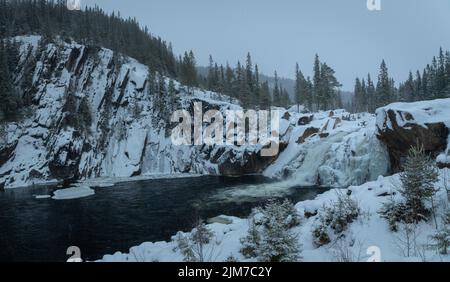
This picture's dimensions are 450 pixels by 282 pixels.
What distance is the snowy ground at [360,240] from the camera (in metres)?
7.08

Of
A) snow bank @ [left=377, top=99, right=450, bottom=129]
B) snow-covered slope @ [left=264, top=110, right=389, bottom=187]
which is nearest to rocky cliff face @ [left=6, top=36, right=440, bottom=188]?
snow-covered slope @ [left=264, top=110, right=389, bottom=187]

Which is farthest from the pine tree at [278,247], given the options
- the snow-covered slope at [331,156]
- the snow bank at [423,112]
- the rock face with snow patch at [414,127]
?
the snow-covered slope at [331,156]

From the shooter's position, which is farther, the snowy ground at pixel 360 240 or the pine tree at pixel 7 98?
the pine tree at pixel 7 98

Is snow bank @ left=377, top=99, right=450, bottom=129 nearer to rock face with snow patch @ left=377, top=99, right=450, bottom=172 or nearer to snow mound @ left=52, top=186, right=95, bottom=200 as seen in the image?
rock face with snow patch @ left=377, top=99, right=450, bottom=172

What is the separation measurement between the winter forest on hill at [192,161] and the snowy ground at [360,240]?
0.05 m

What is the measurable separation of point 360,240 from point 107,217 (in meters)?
19.2

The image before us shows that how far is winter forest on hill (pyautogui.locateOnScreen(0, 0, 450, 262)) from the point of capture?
8.76 metres

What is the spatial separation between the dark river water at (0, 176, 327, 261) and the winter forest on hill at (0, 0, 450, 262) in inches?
6.1

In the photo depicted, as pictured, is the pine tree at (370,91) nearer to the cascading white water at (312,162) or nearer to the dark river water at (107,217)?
the cascading white water at (312,162)

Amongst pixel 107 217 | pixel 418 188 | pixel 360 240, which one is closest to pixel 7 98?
pixel 107 217
